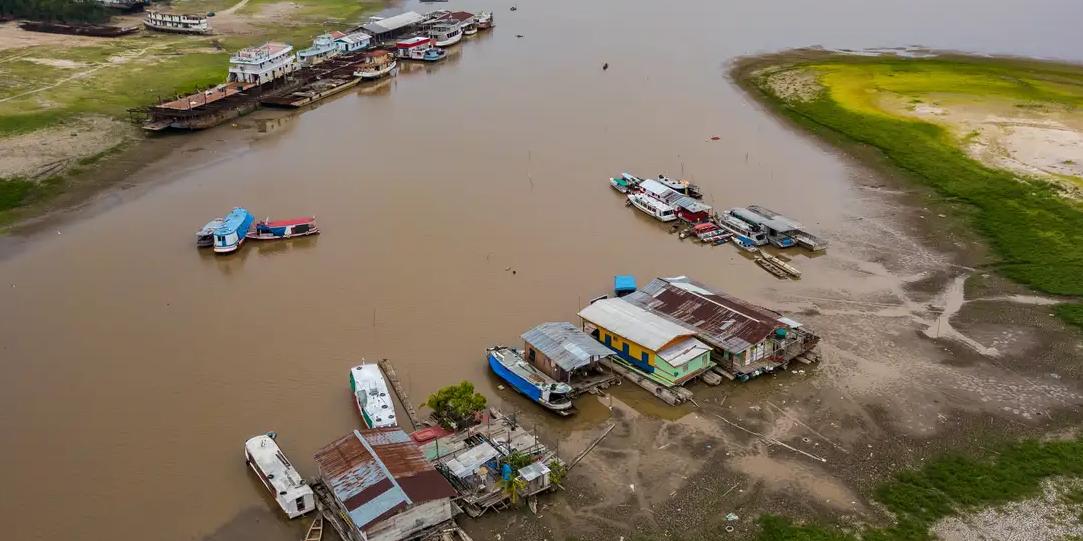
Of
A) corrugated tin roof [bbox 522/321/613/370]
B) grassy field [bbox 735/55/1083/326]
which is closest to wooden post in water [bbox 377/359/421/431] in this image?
corrugated tin roof [bbox 522/321/613/370]

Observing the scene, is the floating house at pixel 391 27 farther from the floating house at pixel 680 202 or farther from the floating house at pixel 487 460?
the floating house at pixel 487 460

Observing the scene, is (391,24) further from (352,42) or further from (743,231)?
(743,231)

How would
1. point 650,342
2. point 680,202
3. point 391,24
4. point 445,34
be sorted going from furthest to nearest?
point 391,24, point 445,34, point 680,202, point 650,342

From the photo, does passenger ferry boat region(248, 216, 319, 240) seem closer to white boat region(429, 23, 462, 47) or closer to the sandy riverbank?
the sandy riverbank

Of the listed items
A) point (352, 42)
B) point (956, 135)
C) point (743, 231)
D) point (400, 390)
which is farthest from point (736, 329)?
point (352, 42)

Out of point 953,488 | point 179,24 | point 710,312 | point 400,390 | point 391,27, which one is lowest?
point 953,488

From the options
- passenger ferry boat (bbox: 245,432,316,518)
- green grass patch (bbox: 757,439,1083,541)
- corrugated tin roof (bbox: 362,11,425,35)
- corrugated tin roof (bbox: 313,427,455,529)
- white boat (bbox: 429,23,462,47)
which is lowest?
green grass patch (bbox: 757,439,1083,541)

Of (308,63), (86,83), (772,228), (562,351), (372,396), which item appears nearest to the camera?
(372,396)
